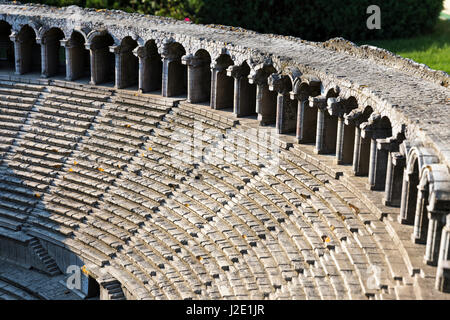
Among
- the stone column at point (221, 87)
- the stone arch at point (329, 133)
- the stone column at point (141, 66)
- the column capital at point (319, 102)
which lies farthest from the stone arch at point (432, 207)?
the stone column at point (141, 66)

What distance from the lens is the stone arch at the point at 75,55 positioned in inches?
1083

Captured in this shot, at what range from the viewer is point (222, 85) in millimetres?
23938

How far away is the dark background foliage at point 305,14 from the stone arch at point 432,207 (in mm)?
18601

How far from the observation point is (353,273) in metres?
15.2

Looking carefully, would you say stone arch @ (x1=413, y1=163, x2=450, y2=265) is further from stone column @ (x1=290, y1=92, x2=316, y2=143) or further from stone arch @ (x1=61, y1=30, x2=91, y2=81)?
stone arch @ (x1=61, y1=30, x2=91, y2=81)

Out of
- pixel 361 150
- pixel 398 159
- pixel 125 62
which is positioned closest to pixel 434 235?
pixel 398 159

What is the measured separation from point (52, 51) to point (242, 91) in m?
8.75

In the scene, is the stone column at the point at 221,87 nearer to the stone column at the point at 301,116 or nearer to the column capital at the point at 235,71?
the column capital at the point at 235,71

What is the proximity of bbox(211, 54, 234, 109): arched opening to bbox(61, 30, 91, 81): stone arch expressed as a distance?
593 cm

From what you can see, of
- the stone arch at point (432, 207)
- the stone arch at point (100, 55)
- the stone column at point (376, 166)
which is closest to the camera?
the stone arch at point (432, 207)

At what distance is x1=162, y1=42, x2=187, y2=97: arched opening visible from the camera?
25.1m

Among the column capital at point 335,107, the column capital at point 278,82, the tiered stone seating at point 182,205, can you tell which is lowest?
the tiered stone seating at point 182,205
